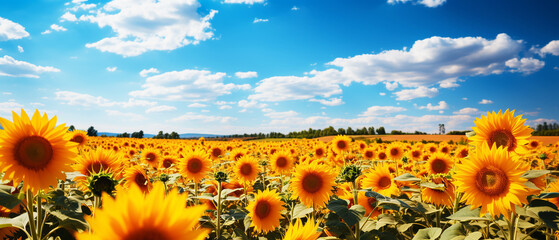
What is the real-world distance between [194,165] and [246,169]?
1.04 meters

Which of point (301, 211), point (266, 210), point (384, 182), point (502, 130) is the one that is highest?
point (502, 130)

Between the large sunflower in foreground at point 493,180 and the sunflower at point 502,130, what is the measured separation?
0.45m

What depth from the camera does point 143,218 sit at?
2.62ft

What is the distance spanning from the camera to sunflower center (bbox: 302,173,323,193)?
3.58m

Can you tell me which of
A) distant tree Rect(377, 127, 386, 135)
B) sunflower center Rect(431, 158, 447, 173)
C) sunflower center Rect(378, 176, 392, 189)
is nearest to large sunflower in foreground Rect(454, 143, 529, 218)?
sunflower center Rect(378, 176, 392, 189)

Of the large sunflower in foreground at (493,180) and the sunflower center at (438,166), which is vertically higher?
the large sunflower in foreground at (493,180)

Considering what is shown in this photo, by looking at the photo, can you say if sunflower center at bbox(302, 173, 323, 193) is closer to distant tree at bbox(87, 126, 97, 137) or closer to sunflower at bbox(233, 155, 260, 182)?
sunflower at bbox(233, 155, 260, 182)

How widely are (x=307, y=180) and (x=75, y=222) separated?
241 cm

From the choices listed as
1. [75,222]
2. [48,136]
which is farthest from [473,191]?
[48,136]

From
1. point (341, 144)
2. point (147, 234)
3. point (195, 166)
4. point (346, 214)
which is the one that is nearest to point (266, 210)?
point (346, 214)

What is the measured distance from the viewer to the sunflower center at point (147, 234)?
2.59 ft

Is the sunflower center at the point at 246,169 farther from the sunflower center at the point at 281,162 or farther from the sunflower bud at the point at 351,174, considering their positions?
the sunflower bud at the point at 351,174

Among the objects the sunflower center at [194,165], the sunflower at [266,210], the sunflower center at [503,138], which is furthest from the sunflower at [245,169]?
the sunflower center at [503,138]

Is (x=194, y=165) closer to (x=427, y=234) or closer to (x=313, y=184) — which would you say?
(x=313, y=184)
